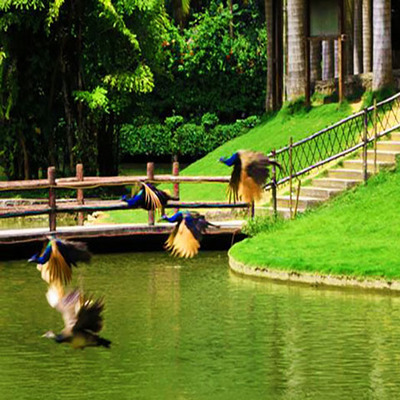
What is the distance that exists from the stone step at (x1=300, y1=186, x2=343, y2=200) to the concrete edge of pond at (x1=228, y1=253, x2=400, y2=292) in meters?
4.19

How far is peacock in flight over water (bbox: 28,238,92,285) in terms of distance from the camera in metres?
14.8

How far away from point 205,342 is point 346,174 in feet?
38.1

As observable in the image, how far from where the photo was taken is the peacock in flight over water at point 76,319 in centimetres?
1412

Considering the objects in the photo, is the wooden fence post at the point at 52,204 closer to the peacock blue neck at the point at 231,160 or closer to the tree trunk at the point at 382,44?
the tree trunk at the point at 382,44

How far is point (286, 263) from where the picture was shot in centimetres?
2809

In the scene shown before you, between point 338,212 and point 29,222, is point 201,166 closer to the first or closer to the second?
point 29,222

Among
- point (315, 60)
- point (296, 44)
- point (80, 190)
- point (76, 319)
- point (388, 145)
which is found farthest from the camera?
point (315, 60)

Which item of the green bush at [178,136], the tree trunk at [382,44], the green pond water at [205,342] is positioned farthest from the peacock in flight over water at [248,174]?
the green bush at [178,136]

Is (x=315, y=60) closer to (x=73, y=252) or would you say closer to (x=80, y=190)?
(x=80, y=190)

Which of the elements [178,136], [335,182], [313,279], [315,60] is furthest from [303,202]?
[178,136]

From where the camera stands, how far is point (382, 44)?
1457 inches

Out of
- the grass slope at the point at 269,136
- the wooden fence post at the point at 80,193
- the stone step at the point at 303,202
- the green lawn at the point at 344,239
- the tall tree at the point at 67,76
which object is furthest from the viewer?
the tall tree at the point at 67,76

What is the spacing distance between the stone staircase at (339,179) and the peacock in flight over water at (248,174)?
1689 cm

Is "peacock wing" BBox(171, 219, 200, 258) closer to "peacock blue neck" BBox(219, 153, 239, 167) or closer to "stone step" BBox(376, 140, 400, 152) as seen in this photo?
Result: "peacock blue neck" BBox(219, 153, 239, 167)
